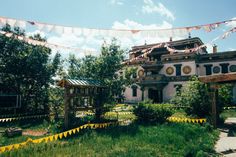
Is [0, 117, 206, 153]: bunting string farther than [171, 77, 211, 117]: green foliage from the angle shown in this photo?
No

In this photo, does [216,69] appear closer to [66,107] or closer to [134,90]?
[134,90]

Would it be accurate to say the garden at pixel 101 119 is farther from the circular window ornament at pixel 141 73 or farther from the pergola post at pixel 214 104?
the circular window ornament at pixel 141 73

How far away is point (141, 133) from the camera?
1202 centimetres

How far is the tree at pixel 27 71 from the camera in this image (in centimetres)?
2462

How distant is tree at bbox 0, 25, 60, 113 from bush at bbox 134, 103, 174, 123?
1335 centimetres

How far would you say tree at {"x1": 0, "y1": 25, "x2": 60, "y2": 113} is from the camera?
80.8ft

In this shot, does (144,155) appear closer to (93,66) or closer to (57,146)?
(57,146)

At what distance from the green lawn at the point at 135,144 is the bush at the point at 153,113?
2.19 meters

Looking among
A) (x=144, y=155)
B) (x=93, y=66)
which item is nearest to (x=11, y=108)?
(x=93, y=66)

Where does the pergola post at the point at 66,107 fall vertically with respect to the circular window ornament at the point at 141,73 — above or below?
below

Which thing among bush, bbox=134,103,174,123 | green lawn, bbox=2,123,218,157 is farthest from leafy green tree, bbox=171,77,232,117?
green lawn, bbox=2,123,218,157

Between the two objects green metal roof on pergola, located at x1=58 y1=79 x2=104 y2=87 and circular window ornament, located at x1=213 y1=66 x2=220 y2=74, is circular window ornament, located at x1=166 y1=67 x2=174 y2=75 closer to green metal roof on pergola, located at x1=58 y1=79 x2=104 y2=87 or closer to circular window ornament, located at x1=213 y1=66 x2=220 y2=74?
circular window ornament, located at x1=213 y1=66 x2=220 y2=74

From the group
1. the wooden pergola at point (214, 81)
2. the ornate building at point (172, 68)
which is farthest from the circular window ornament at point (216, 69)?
the wooden pergola at point (214, 81)

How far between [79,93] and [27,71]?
12.4 metres
